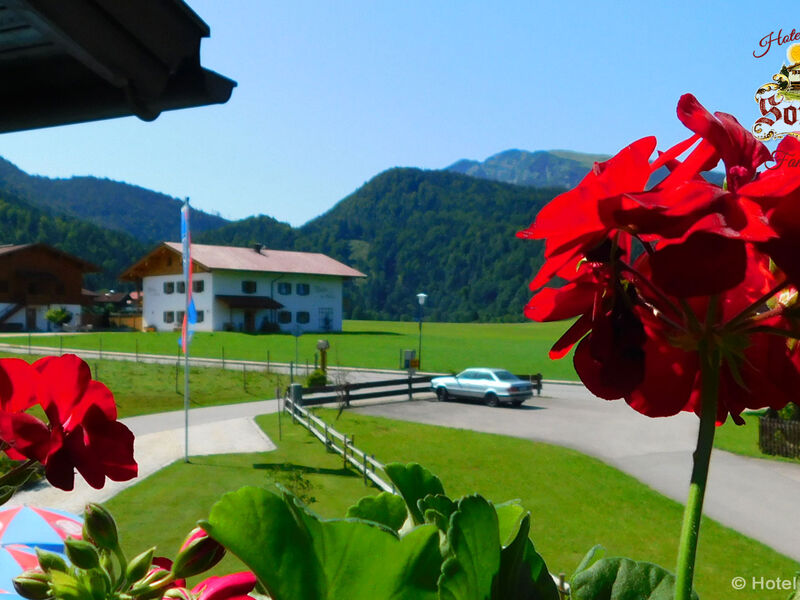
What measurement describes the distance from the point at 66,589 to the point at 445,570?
0.90ft

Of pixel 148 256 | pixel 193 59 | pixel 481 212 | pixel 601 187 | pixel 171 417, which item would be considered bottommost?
pixel 171 417

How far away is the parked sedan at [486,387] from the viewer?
20.8 m

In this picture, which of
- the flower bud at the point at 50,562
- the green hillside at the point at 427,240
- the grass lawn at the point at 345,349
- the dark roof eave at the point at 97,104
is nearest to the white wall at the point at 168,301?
the grass lawn at the point at 345,349

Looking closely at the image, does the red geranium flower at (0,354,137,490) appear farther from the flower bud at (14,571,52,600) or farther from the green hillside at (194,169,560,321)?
the green hillside at (194,169,560,321)

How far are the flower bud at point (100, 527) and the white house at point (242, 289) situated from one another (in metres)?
43.1

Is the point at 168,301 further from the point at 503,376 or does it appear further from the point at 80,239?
the point at 80,239

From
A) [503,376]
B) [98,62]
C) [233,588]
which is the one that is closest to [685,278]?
[233,588]

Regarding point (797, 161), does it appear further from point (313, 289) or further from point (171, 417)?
point (313, 289)

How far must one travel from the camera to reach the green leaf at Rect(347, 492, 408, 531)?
1.53 ft

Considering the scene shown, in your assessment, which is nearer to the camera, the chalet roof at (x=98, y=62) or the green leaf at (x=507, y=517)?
the green leaf at (x=507, y=517)

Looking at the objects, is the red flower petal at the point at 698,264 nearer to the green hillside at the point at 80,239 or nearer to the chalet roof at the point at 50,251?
the chalet roof at the point at 50,251

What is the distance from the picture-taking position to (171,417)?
18.4 meters

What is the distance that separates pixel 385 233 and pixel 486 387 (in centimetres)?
14146

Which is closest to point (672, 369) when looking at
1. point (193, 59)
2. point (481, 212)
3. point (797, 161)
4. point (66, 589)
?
point (797, 161)
